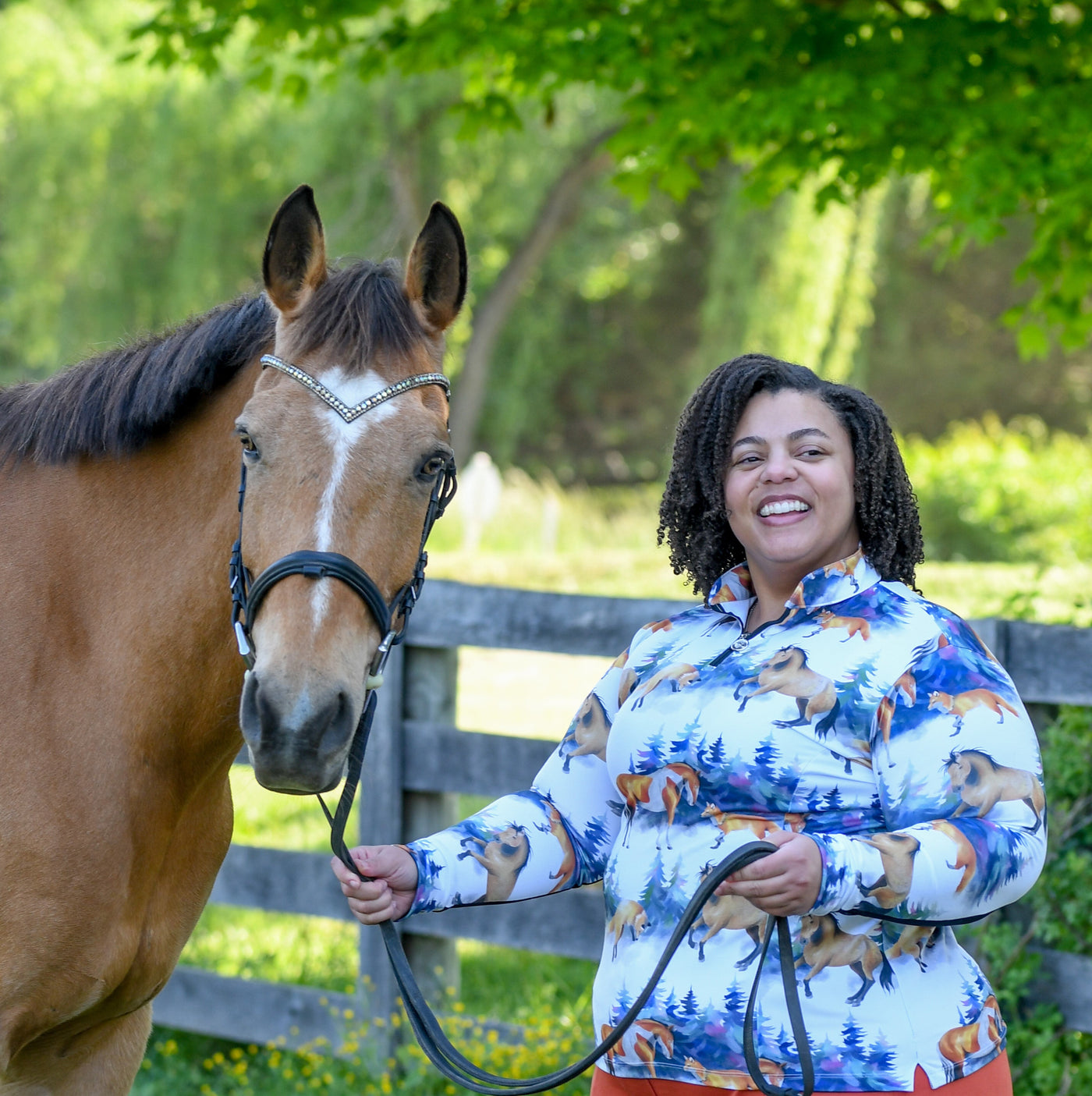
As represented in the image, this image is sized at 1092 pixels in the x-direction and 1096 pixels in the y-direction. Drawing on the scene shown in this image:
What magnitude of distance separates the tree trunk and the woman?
15765 mm

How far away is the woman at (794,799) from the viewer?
1.57 meters

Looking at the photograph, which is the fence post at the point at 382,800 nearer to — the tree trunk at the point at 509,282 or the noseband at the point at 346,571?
the noseband at the point at 346,571

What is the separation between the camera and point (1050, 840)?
9.82 feet

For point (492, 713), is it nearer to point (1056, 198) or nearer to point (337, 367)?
point (1056, 198)

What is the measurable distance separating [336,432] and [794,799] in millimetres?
883

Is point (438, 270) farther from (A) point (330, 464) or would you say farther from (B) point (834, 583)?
(B) point (834, 583)

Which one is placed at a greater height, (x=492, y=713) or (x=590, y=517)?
(x=590, y=517)

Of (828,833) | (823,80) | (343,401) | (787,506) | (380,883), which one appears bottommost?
(380,883)

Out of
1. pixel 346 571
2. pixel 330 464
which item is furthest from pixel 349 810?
pixel 330 464

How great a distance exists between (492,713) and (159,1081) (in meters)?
4.46

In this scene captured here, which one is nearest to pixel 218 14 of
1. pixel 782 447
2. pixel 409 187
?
pixel 782 447

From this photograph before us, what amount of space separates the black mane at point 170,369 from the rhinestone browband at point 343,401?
5cm

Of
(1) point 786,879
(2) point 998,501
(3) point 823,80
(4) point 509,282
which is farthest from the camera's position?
(4) point 509,282

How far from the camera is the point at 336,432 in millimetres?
1822
